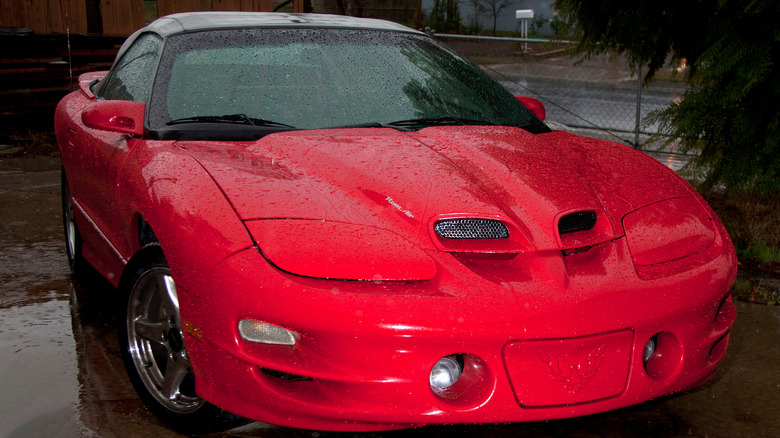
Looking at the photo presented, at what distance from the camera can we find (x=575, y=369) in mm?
2068

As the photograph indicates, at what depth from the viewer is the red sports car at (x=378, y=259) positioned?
6.63ft

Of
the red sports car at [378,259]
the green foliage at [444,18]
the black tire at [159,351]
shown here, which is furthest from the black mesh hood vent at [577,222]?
the green foliage at [444,18]

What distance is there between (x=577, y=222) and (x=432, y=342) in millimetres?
669

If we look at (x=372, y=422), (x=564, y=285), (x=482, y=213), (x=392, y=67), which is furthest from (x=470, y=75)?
(x=372, y=422)

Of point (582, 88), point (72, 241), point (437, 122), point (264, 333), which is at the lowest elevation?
point (582, 88)

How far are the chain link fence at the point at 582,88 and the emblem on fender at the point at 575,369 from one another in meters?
6.94

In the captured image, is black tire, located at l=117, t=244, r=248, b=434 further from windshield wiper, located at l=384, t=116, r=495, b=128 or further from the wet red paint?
windshield wiper, located at l=384, t=116, r=495, b=128

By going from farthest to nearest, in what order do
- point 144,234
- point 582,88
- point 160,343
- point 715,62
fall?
point 582,88
point 715,62
point 144,234
point 160,343

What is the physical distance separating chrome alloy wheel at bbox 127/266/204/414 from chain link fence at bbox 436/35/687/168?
278 inches

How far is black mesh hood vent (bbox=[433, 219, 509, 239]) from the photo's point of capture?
2.23m

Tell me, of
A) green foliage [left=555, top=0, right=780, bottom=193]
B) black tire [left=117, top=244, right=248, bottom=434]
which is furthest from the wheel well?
green foliage [left=555, top=0, right=780, bottom=193]

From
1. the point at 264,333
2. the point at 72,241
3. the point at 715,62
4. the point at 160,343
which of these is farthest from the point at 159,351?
the point at 715,62

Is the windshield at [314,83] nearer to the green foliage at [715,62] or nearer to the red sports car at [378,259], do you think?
the red sports car at [378,259]

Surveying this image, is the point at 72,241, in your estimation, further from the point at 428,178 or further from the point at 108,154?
the point at 428,178
